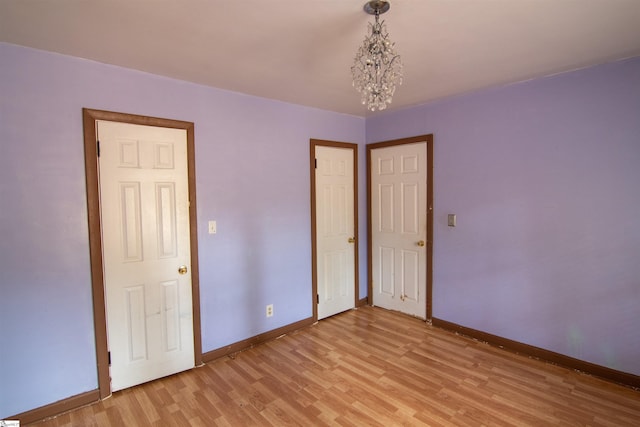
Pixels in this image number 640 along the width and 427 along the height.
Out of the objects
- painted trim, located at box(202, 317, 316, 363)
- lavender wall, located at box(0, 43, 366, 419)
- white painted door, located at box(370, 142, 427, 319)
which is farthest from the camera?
white painted door, located at box(370, 142, 427, 319)

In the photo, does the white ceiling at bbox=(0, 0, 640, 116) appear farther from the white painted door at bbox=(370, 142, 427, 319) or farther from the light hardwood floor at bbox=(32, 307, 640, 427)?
the light hardwood floor at bbox=(32, 307, 640, 427)

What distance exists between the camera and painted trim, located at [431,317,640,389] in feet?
7.80

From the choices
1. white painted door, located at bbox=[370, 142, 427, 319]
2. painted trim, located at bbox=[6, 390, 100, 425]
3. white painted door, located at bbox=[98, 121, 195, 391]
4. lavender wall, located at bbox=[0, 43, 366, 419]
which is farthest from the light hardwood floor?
white painted door, located at bbox=[370, 142, 427, 319]

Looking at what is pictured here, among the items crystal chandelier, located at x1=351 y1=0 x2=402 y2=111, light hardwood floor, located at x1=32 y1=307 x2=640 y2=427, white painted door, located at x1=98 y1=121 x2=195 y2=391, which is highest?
crystal chandelier, located at x1=351 y1=0 x2=402 y2=111

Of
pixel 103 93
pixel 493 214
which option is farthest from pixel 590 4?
pixel 103 93

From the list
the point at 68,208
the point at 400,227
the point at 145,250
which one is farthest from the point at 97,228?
the point at 400,227

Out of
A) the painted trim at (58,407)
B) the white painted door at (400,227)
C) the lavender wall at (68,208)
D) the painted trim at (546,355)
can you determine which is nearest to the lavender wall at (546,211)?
the painted trim at (546,355)

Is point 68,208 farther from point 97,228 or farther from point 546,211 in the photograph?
point 546,211

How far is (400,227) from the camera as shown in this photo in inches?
150

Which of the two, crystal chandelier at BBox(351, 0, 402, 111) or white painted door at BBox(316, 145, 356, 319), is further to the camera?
white painted door at BBox(316, 145, 356, 319)

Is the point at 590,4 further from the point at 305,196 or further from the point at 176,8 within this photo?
the point at 305,196

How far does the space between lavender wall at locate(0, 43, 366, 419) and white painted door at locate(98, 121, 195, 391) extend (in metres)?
0.14

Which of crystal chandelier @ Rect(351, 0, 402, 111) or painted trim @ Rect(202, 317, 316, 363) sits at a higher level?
crystal chandelier @ Rect(351, 0, 402, 111)

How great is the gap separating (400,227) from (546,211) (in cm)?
149
